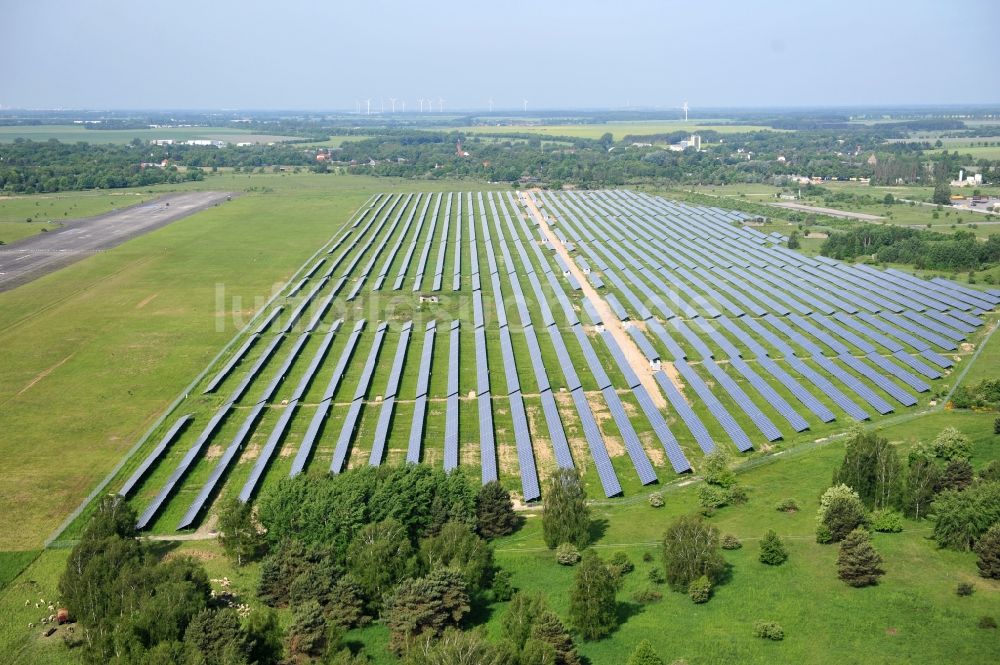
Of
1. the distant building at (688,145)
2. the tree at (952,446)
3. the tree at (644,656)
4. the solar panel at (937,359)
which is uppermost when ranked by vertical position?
the distant building at (688,145)

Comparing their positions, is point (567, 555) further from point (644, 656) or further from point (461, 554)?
point (644, 656)

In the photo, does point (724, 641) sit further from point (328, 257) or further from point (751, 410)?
point (328, 257)

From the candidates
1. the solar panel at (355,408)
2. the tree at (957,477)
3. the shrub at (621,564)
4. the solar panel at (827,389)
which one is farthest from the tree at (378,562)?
the solar panel at (827,389)

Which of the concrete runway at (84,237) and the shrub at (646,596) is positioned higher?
the concrete runway at (84,237)

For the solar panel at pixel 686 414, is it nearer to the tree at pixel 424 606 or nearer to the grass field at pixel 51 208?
the tree at pixel 424 606

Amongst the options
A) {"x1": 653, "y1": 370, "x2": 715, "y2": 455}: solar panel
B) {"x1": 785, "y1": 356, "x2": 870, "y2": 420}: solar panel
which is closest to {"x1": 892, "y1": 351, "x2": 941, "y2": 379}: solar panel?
{"x1": 785, "y1": 356, "x2": 870, "y2": 420}: solar panel

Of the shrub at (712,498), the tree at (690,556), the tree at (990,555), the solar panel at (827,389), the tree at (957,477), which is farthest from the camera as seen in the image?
the solar panel at (827,389)

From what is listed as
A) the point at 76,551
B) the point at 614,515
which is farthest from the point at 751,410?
→ the point at 76,551
